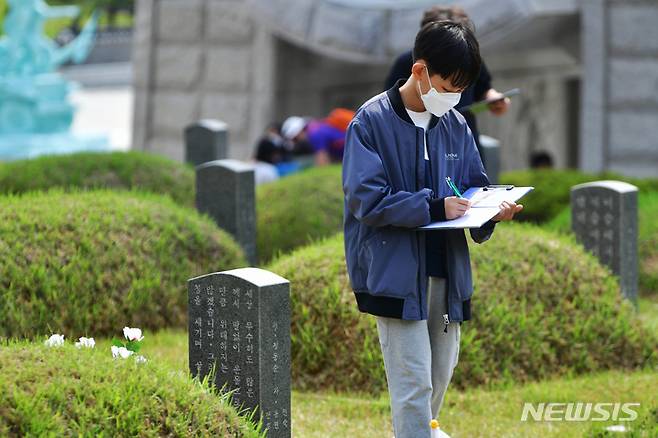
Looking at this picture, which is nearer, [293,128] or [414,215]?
[414,215]

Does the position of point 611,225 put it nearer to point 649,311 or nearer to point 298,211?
point 649,311

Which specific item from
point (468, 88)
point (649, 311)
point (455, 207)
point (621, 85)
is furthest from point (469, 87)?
point (621, 85)

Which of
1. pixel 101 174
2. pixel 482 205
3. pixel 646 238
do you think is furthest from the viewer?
pixel 101 174

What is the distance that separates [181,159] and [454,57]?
36.5 ft

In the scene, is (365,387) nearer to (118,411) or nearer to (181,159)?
(118,411)

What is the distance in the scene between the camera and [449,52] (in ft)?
13.7

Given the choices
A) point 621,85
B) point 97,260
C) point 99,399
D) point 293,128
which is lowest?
point 99,399

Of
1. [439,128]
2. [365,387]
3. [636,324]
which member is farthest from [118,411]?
[636,324]

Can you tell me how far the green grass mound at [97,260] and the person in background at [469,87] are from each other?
174 centimetres

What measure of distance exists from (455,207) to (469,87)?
2441 mm

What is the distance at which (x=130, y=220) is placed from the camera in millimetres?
7320

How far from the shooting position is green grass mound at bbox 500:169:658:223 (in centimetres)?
1079

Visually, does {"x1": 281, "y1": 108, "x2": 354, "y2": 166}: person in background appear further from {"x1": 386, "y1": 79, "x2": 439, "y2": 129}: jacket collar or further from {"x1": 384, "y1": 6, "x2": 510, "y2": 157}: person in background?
{"x1": 386, "y1": 79, "x2": 439, "y2": 129}: jacket collar

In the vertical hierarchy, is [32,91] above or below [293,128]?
above
